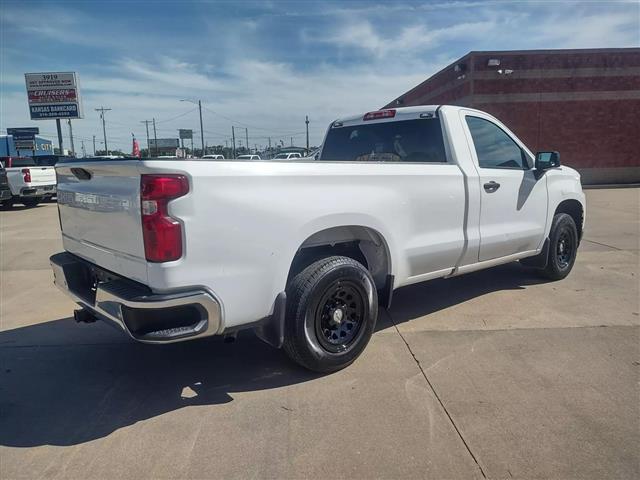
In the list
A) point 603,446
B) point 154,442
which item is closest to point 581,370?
point 603,446

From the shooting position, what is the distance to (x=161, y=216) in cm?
270

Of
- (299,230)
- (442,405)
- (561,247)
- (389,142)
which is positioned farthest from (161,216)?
(561,247)

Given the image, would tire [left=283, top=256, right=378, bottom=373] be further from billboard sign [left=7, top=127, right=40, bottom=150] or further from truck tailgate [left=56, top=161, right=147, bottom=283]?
billboard sign [left=7, top=127, right=40, bottom=150]

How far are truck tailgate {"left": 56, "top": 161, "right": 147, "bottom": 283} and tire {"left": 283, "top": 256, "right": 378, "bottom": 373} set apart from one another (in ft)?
3.50

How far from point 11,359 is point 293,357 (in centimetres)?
248

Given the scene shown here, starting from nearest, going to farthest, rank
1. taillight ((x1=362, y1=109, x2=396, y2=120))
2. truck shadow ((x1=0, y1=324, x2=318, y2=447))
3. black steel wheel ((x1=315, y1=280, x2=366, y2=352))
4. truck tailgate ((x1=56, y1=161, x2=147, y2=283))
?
truck tailgate ((x1=56, y1=161, x2=147, y2=283)) → truck shadow ((x1=0, y1=324, x2=318, y2=447)) → black steel wheel ((x1=315, y1=280, x2=366, y2=352)) → taillight ((x1=362, y1=109, x2=396, y2=120))

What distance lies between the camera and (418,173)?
13.3ft

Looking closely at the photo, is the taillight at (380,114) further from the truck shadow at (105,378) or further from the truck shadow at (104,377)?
the truck shadow at (105,378)

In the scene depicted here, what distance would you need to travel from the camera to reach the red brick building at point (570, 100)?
75.5 ft

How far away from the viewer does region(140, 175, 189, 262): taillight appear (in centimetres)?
270

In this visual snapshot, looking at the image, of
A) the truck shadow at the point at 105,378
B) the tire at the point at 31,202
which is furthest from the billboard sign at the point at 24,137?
the truck shadow at the point at 105,378

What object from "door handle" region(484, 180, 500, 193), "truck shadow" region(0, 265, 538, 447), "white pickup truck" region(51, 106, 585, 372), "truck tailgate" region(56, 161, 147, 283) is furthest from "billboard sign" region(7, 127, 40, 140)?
"door handle" region(484, 180, 500, 193)

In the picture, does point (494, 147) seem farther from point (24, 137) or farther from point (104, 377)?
point (24, 137)

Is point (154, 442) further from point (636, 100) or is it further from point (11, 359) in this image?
point (636, 100)
